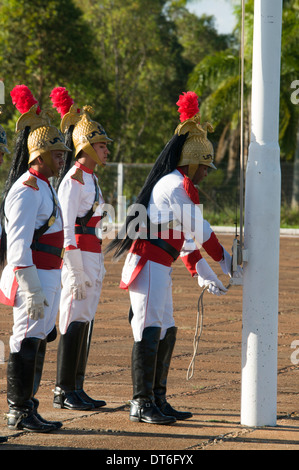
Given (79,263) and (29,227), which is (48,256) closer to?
(29,227)

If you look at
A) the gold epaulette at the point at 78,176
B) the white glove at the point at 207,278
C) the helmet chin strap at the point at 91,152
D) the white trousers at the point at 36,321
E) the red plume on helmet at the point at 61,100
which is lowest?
the white trousers at the point at 36,321

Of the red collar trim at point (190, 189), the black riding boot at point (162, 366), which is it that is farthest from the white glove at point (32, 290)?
the red collar trim at point (190, 189)

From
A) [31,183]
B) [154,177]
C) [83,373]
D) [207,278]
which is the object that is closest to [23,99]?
[31,183]

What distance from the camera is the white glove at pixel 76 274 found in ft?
21.7

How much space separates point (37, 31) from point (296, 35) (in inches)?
341

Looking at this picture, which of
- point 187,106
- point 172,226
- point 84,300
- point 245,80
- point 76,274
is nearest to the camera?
point 172,226

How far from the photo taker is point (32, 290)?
222 inches

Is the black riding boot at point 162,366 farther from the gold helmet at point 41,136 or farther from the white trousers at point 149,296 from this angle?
the gold helmet at point 41,136

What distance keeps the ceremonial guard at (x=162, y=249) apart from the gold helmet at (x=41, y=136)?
71 centimetres

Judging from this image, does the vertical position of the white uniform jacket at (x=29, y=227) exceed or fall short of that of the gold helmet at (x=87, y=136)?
it falls short

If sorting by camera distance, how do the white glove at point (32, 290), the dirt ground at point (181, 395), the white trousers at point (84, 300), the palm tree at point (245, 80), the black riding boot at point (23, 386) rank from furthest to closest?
1. the palm tree at point (245, 80)
2. the white trousers at point (84, 300)
3. the black riding boot at point (23, 386)
4. the white glove at point (32, 290)
5. the dirt ground at point (181, 395)

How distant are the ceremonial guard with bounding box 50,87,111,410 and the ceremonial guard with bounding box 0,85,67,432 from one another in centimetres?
57

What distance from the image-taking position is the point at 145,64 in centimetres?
3881

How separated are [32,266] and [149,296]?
2.96 ft
